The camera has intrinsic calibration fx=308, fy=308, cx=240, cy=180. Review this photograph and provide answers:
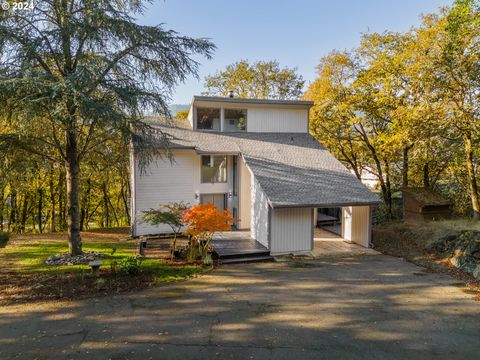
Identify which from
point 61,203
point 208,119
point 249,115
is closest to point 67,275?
point 208,119

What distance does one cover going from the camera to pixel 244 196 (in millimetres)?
15492

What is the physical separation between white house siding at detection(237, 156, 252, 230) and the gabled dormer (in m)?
2.68

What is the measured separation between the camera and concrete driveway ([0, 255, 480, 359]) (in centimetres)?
570

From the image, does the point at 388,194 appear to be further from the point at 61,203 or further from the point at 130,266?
the point at 61,203

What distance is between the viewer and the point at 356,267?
433 inches

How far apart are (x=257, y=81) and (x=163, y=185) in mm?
16825

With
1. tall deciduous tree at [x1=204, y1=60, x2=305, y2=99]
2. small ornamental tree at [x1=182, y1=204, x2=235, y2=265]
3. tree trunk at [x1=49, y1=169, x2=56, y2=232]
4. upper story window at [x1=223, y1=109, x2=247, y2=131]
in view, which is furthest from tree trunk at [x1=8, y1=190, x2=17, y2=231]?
small ornamental tree at [x1=182, y1=204, x2=235, y2=265]

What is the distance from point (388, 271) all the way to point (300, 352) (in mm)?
6283

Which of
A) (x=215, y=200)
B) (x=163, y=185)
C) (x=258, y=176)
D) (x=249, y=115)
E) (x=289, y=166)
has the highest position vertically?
(x=249, y=115)

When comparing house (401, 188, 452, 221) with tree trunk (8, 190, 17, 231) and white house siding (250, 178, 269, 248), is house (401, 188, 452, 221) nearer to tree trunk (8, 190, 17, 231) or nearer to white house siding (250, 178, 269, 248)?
white house siding (250, 178, 269, 248)

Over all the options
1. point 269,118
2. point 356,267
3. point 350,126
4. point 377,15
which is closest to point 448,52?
point 377,15

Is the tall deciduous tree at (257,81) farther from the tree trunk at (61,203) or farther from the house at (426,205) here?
the house at (426,205)

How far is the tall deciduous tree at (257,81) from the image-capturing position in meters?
27.6

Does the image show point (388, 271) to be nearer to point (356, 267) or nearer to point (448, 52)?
point (356, 267)
